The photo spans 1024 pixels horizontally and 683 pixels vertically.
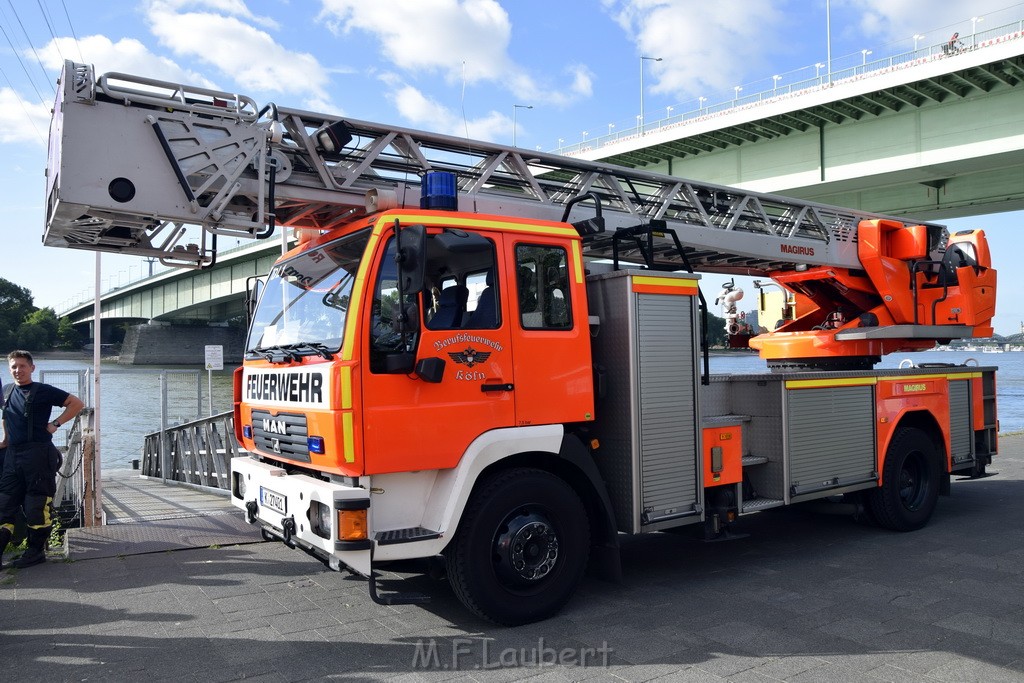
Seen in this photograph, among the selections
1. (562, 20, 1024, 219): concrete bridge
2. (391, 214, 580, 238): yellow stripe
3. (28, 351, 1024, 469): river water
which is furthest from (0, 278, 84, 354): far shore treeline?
(391, 214, 580, 238): yellow stripe

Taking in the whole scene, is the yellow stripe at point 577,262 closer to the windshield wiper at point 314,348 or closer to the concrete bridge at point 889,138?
the windshield wiper at point 314,348

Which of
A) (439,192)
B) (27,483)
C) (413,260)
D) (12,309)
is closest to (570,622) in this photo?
(413,260)

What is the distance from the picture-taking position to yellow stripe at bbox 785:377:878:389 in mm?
6297

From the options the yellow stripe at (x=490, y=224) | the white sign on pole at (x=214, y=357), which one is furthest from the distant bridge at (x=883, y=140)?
the yellow stripe at (x=490, y=224)

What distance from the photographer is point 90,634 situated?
4.61m

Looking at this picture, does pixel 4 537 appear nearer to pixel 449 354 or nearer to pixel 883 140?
pixel 449 354

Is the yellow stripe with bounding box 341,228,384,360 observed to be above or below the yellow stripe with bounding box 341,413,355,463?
above

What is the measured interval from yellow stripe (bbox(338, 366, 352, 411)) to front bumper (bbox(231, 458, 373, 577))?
46cm

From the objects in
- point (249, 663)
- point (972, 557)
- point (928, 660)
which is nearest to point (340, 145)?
point (249, 663)

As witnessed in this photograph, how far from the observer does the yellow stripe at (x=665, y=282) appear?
5289 millimetres

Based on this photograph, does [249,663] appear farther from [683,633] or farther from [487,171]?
[487,171]

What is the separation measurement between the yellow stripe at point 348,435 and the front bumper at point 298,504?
20 cm

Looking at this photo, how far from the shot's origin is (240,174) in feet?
15.6

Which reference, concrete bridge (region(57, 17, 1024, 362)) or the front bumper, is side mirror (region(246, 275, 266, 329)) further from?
concrete bridge (region(57, 17, 1024, 362))
